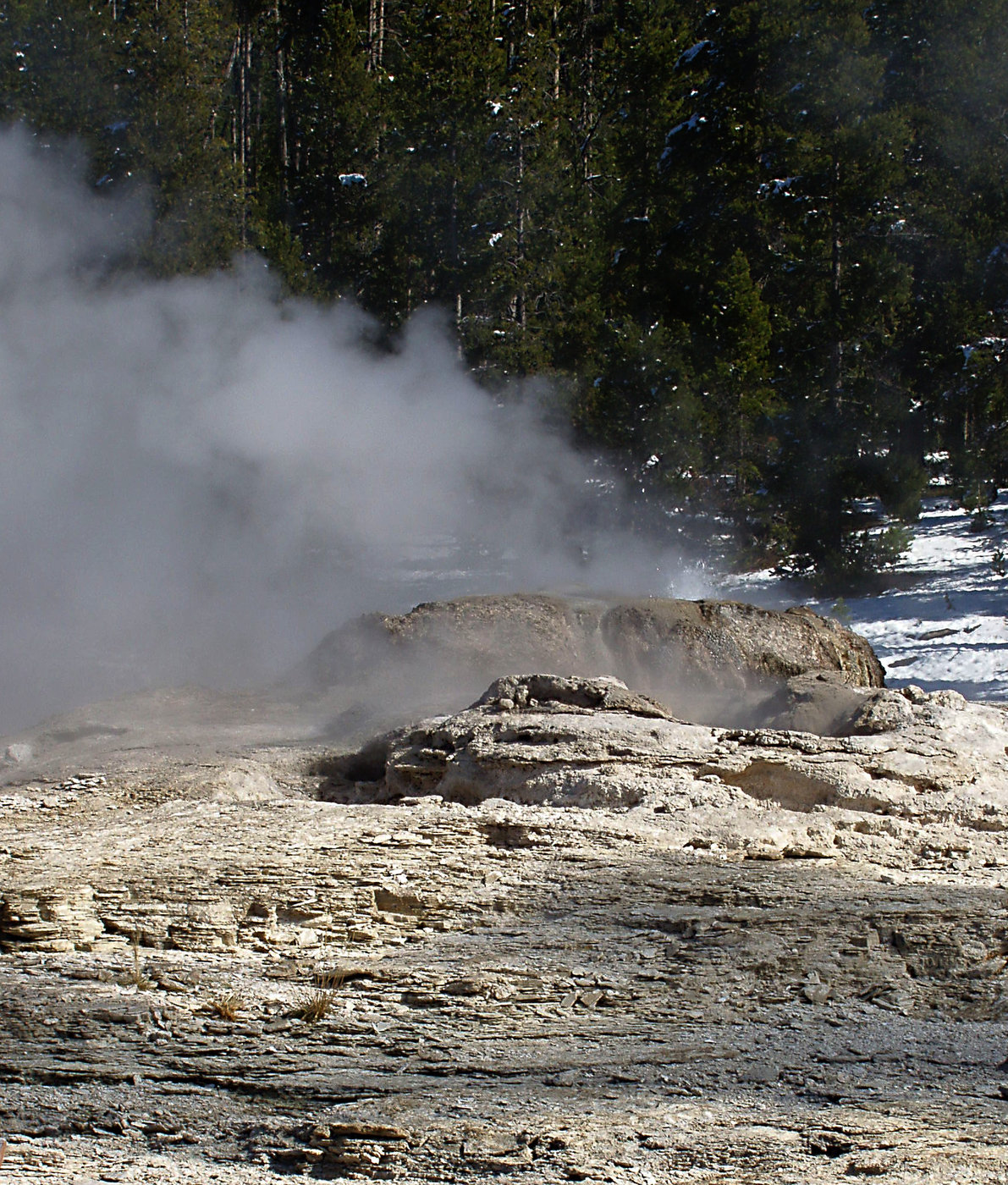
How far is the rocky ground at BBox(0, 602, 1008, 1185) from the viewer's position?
7.43 feet

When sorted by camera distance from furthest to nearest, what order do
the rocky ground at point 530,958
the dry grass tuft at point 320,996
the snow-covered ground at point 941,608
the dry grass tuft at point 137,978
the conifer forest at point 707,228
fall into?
the conifer forest at point 707,228 → the snow-covered ground at point 941,608 → the dry grass tuft at point 137,978 → the dry grass tuft at point 320,996 → the rocky ground at point 530,958

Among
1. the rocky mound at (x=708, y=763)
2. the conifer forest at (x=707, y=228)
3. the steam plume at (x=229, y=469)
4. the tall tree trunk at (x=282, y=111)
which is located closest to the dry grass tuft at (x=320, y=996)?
the rocky mound at (x=708, y=763)

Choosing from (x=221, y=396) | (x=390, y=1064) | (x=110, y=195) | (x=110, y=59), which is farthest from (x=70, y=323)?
(x=390, y=1064)

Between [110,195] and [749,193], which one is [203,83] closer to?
[110,195]

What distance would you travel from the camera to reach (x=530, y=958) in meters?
3.11

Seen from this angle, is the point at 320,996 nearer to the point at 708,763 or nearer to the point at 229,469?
the point at 708,763

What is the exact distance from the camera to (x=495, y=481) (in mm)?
12953

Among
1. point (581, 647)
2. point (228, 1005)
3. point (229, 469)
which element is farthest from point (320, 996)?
point (229, 469)

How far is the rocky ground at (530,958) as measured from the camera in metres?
2.27

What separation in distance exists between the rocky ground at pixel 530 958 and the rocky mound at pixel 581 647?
184cm

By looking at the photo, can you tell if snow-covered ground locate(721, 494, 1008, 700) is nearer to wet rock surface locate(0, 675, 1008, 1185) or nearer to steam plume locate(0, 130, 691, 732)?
steam plume locate(0, 130, 691, 732)

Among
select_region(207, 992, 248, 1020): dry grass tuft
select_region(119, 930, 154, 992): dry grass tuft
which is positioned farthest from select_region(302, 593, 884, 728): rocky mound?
select_region(207, 992, 248, 1020): dry grass tuft

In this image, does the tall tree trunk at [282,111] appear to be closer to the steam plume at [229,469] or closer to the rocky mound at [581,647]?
the steam plume at [229,469]

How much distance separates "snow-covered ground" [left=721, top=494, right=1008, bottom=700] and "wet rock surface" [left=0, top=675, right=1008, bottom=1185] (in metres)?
7.52
